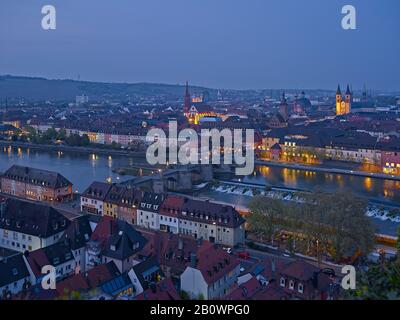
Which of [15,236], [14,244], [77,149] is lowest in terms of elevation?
[14,244]

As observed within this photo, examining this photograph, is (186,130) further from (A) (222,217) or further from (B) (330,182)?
(A) (222,217)

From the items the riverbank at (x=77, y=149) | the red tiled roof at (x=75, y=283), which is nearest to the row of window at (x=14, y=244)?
the red tiled roof at (x=75, y=283)

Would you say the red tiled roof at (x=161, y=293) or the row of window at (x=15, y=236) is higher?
the red tiled roof at (x=161, y=293)

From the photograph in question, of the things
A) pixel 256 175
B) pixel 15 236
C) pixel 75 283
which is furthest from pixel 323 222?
pixel 256 175

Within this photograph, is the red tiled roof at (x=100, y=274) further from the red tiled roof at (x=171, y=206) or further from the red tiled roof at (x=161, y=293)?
the red tiled roof at (x=171, y=206)

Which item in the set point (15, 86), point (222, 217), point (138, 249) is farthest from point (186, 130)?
point (15, 86)

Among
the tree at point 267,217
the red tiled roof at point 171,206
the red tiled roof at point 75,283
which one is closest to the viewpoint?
the red tiled roof at point 75,283

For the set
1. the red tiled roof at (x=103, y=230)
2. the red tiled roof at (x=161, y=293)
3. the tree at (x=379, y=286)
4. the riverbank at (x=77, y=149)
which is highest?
the tree at (x=379, y=286)

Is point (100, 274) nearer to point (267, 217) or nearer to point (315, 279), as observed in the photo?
point (315, 279)
